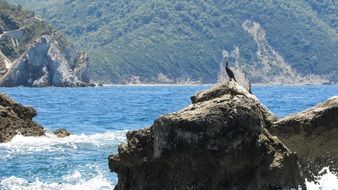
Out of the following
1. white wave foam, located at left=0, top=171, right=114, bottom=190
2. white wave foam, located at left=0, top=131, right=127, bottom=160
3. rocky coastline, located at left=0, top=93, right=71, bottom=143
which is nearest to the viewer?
white wave foam, located at left=0, top=171, right=114, bottom=190

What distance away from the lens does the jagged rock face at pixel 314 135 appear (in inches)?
768

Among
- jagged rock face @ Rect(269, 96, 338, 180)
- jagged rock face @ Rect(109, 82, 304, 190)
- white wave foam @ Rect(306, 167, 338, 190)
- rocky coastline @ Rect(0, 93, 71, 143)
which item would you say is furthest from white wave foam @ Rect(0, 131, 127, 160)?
jagged rock face @ Rect(109, 82, 304, 190)

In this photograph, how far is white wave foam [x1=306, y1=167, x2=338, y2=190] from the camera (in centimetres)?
1894

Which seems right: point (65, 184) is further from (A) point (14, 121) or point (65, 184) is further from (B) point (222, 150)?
(A) point (14, 121)

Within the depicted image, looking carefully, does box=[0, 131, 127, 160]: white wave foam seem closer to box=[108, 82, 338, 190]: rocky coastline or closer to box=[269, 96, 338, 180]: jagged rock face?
box=[269, 96, 338, 180]: jagged rock face

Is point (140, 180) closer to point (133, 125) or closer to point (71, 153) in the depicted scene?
point (71, 153)

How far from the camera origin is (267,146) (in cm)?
1652

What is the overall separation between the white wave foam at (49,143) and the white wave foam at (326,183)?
16136 millimetres

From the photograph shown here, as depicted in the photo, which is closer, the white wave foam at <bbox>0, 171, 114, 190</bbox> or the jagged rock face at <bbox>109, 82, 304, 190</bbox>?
the jagged rock face at <bbox>109, 82, 304, 190</bbox>

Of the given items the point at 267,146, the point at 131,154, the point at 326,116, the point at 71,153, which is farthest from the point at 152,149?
the point at 71,153

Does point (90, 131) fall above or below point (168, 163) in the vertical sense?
above

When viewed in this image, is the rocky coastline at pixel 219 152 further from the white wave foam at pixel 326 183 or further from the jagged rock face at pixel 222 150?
the white wave foam at pixel 326 183

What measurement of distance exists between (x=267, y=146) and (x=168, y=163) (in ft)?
7.13

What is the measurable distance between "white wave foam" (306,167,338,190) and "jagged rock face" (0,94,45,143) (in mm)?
21502
